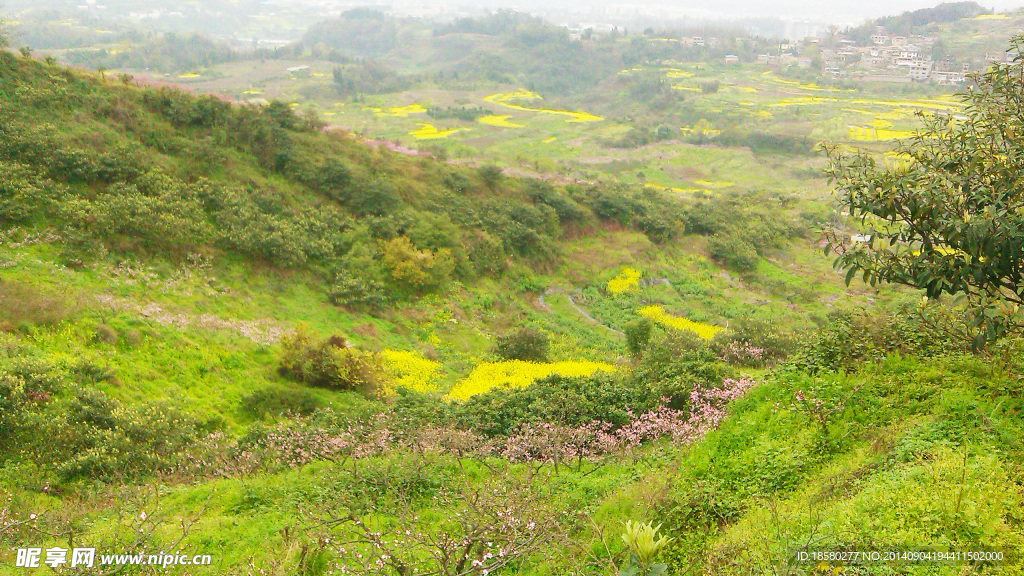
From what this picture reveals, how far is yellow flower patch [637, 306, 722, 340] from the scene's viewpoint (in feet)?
73.5

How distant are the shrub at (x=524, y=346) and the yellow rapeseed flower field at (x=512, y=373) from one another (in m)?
0.30

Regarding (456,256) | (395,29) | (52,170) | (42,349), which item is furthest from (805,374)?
(395,29)

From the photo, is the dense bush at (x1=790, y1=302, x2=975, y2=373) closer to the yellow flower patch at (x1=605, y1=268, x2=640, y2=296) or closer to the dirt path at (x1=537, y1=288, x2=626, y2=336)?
the dirt path at (x1=537, y1=288, x2=626, y2=336)

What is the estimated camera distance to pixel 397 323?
2053 cm

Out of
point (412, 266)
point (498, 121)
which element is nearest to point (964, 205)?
point (412, 266)

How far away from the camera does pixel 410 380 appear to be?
54.3 feet

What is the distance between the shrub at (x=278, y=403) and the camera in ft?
42.2

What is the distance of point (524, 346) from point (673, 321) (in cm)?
804

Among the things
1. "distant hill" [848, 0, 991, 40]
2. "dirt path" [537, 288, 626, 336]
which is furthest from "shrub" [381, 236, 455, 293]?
"distant hill" [848, 0, 991, 40]

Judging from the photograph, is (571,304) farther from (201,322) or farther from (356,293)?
(201,322)

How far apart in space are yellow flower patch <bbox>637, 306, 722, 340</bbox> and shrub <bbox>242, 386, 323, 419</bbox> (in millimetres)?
13808

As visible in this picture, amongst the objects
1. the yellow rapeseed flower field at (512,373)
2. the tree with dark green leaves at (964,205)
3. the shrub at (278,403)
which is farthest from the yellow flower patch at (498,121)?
the tree with dark green leaves at (964,205)

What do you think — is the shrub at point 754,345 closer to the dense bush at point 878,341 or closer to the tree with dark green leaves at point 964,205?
the dense bush at point 878,341

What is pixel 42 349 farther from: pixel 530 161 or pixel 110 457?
pixel 530 161
